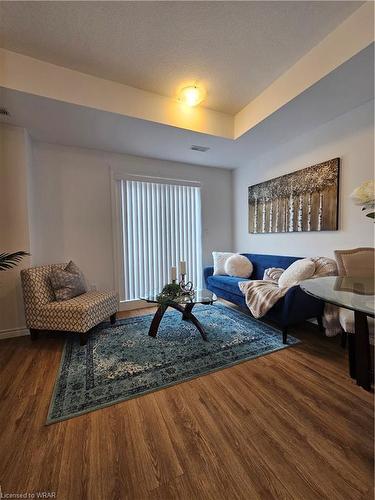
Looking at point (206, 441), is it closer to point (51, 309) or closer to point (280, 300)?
point (280, 300)

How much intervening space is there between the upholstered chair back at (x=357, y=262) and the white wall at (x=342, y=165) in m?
0.20

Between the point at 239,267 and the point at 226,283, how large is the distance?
467mm

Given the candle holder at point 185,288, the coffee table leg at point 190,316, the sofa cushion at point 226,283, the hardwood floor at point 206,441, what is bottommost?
the hardwood floor at point 206,441

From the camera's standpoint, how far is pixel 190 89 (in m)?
2.29

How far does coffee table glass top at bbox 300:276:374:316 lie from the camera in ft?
3.53

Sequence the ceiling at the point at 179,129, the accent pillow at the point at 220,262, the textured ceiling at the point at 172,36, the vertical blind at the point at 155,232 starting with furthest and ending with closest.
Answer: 1. the accent pillow at the point at 220,262
2. the vertical blind at the point at 155,232
3. the ceiling at the point at 179,129
4. the textured ceiling at the point at 172,36

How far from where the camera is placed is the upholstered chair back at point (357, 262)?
2084mm

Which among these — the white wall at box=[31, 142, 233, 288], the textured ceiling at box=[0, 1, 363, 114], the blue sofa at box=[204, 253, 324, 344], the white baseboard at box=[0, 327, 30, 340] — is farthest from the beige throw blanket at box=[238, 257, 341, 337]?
the white baseboard at box=[0, 327, 30, 340]

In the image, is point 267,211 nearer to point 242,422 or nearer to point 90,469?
point 242,422

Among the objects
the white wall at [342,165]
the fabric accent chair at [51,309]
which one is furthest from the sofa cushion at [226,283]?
the fabric accent chair at [51,309]

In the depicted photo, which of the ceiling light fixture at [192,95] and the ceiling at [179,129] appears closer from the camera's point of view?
the ceiling at [179,129]

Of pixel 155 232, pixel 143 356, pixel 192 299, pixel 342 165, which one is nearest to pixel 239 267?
pixel 192 299

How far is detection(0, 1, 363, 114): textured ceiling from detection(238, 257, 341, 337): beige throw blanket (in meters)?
2.04

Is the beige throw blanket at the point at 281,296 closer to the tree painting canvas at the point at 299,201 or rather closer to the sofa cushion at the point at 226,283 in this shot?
the sofa cushion at the point at 226,283
